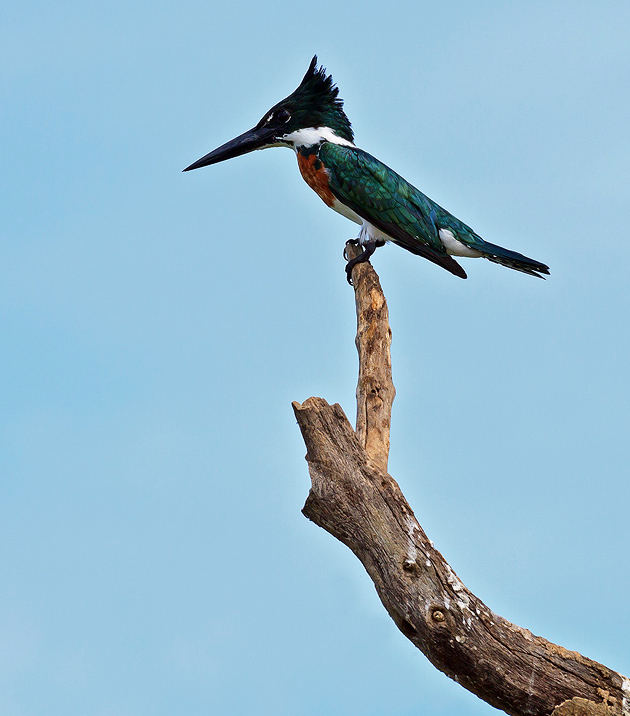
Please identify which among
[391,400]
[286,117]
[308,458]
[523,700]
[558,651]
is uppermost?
[286,117]

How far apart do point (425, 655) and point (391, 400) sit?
153 cm

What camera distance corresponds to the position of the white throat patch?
6473 millimetres

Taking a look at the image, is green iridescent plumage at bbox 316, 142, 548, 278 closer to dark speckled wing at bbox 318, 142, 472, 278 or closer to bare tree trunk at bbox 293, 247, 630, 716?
dark speckled wing at bbox 318, 142, 472, 278

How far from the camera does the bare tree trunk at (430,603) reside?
4.14m

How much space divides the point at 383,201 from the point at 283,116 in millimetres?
1111

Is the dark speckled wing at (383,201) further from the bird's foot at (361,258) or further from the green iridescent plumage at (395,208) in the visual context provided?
the bird's foot at (361,258)

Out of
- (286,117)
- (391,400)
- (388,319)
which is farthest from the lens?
(286,117)

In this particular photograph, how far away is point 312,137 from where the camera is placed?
6496 millimetres

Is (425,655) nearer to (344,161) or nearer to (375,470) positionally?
(375,470)

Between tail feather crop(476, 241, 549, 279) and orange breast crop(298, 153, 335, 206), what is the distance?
119cm

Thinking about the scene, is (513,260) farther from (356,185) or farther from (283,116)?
(283,116)

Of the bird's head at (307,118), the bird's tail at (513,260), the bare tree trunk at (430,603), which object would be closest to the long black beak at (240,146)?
the bird's head at (307,118)

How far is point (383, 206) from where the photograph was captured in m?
6.19

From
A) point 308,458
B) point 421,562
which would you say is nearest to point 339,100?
point 308,458
